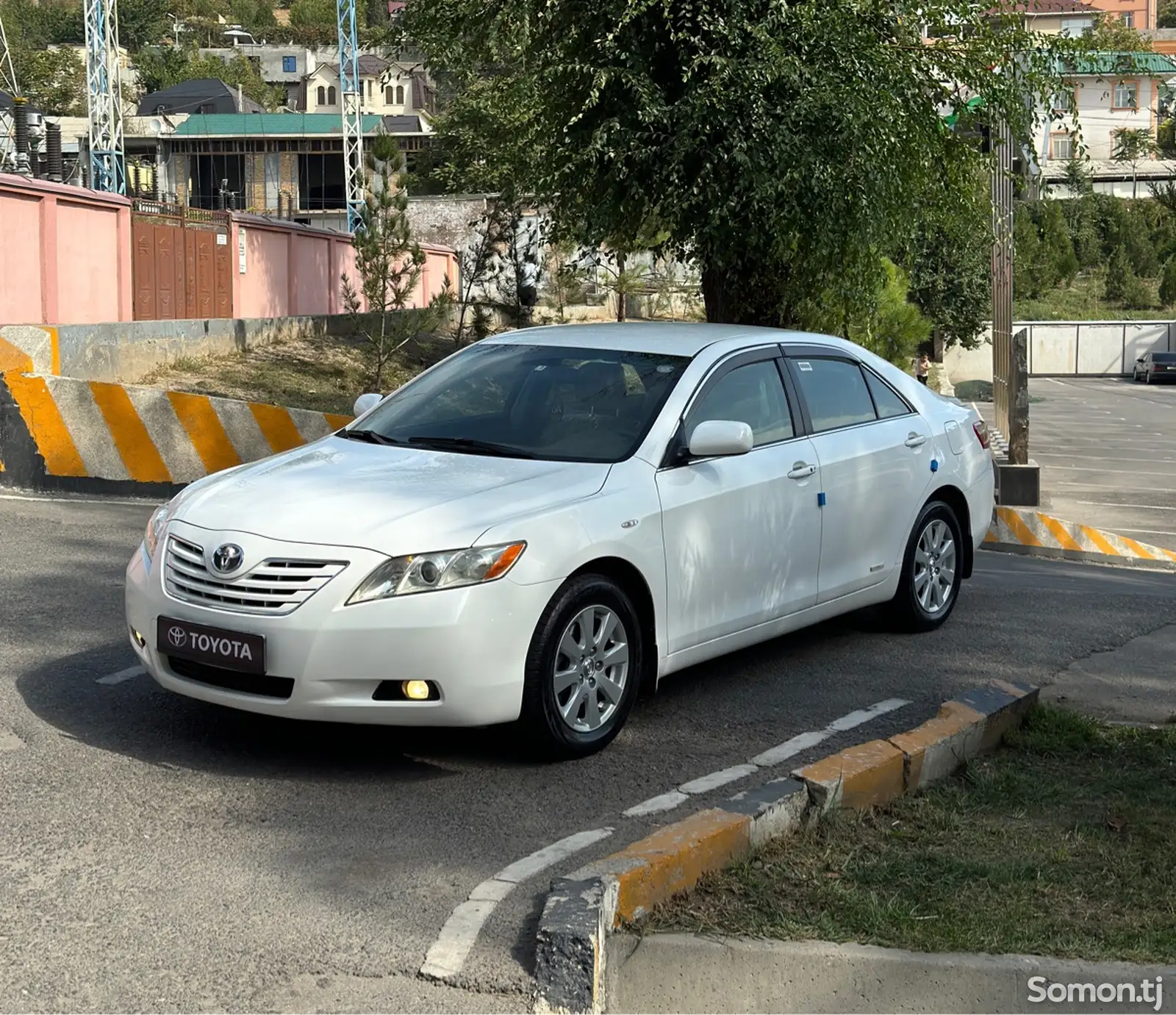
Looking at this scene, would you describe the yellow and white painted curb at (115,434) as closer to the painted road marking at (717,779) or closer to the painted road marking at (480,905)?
the painted road marking at (717,779)

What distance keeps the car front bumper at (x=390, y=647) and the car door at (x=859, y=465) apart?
85.5 inches

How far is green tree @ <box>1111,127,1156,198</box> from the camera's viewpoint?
98375 mm

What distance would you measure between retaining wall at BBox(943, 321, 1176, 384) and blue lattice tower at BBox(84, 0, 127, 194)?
144 feet

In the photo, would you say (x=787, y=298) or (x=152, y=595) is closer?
(x=152, y=595)

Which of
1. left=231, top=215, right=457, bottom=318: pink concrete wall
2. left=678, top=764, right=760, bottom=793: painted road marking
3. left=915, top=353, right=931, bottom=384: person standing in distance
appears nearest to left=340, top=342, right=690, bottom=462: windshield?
left=678, top=764, right=760, bottom=793: painted road marking

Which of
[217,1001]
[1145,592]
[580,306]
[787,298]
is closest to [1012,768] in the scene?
[217,1001]

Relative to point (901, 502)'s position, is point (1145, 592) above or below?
below

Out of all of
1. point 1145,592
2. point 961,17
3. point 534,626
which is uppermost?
point 961,17

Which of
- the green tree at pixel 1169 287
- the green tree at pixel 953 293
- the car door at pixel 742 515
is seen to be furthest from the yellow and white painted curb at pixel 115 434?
the green tree at pixel 1169 287

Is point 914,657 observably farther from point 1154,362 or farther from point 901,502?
point 1154,362

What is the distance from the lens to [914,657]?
25.1ft

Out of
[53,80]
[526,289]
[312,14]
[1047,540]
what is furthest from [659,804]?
[312,14]

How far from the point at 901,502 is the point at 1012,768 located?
225 centimetres

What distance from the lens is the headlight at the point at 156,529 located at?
230 inches
